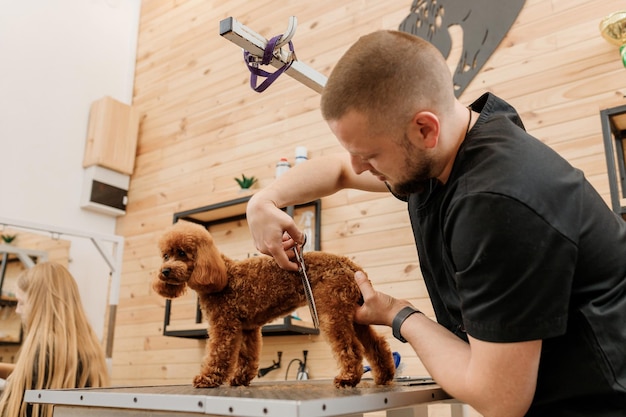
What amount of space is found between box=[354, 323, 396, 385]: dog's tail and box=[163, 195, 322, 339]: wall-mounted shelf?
114cm

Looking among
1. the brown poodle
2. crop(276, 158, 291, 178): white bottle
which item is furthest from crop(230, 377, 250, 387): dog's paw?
crop(276, 158, 291, 178): white bottle

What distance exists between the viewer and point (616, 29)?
1.87 m

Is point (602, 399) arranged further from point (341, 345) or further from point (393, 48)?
point (393, 48)

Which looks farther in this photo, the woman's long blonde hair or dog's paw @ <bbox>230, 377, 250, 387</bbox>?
the woman's long blonde hair

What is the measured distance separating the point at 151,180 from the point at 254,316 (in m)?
2.53

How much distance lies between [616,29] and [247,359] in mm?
1686

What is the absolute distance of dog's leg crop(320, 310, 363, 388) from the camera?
1.03 m

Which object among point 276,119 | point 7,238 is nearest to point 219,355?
point 276,119

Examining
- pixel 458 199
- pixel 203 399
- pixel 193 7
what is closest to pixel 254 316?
pixel 203 399

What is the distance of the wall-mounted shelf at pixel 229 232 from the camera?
8.18 ft

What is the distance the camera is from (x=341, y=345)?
104 centimetres

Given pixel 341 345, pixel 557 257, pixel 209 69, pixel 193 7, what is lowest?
pixel 341 345

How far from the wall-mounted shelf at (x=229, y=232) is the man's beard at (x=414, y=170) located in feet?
4.78

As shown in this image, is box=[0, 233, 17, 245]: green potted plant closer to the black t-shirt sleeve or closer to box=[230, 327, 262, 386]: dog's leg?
box=[230, 327, 262, 386]: dog's leg
